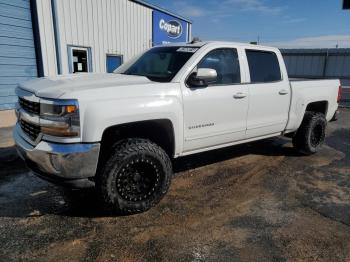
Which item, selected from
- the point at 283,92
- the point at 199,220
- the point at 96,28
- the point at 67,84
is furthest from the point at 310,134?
the point at 96,28

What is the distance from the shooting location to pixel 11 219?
3293 millimetres

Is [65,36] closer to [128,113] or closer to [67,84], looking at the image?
[67,84]

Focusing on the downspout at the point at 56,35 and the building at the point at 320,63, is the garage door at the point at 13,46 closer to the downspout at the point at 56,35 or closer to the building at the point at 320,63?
the downspout at the point at 56,35

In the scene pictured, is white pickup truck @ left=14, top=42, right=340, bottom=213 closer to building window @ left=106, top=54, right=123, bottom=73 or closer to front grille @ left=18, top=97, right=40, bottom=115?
front grille @ left=18, top=97, right=40, bottom=115

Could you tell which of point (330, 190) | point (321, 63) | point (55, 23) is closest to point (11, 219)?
point (330, 190)

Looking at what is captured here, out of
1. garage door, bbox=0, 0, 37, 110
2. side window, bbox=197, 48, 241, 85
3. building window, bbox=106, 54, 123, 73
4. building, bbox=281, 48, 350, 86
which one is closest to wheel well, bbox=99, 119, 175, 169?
side window, bbox=197, 48, 241, 85

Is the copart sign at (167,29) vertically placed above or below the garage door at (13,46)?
above

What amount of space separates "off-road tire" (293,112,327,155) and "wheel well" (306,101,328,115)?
25 centimetres

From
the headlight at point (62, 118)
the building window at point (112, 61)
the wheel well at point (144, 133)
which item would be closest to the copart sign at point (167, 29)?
the building window at point (112, 61)

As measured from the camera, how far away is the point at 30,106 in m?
3.16

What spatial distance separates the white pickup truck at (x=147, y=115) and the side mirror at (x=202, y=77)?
1 centimetres

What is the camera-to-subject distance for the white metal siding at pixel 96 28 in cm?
948

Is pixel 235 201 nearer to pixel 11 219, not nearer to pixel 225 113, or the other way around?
pixel 225 113

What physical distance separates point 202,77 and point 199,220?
1.66 metres
